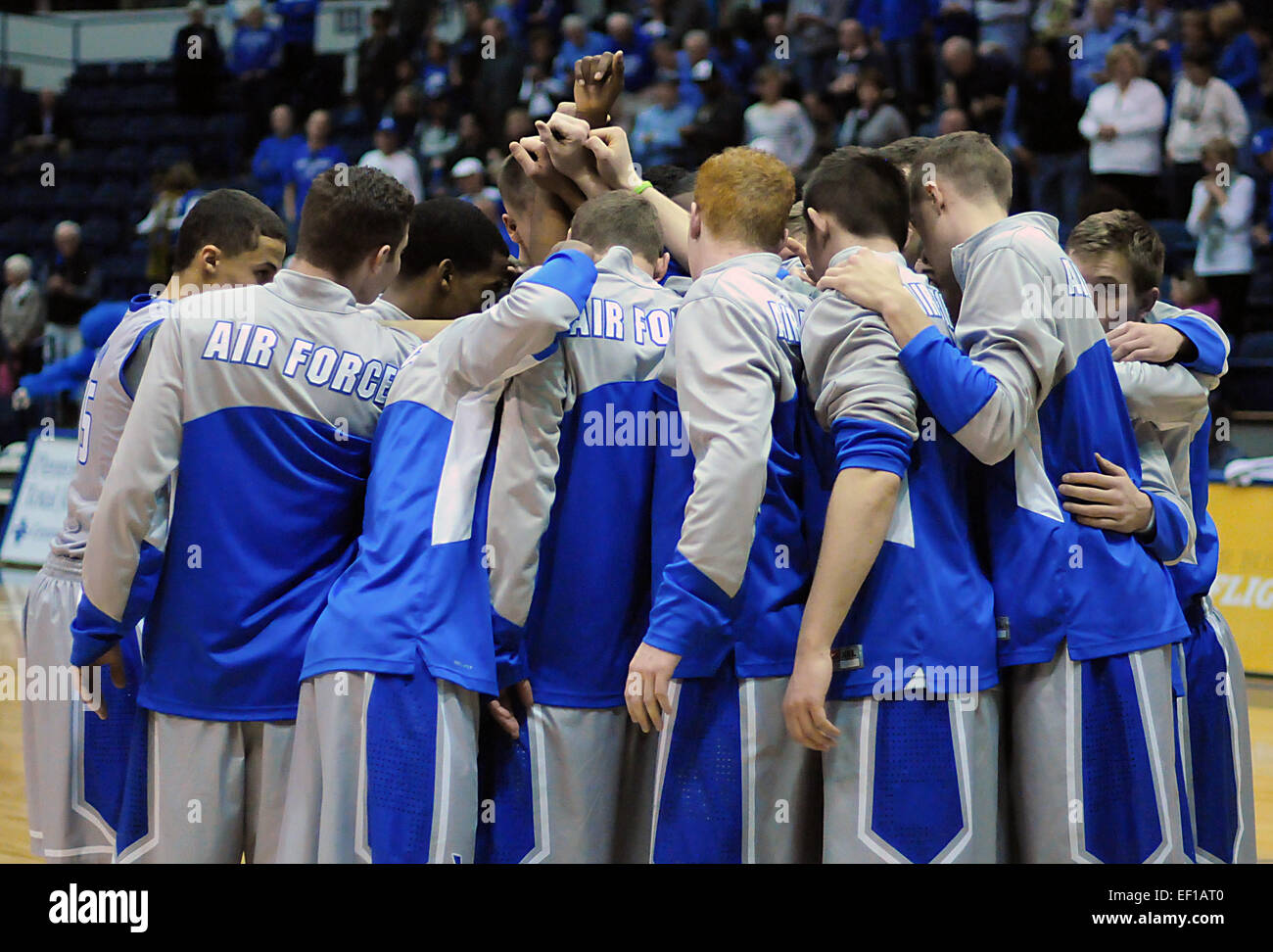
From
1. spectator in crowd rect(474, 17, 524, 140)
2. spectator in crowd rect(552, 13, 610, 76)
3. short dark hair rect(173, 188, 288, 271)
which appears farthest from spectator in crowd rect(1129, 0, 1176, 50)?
short dark hair rect(173, 188, 288, 271)

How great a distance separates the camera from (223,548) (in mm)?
3086

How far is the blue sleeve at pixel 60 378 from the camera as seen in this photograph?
12195mm

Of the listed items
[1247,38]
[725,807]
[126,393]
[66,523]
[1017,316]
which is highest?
[1247,38]

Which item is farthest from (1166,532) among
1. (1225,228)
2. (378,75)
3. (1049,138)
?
(378,75)

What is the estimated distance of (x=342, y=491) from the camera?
3.16m

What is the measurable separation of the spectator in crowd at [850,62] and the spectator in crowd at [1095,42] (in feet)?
5.38

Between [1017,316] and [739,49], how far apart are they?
10.4 meters

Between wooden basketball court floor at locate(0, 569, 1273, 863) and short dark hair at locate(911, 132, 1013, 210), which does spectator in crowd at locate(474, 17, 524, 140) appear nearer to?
wooden basketball court floor at locate(0, 569, 1273, 863)

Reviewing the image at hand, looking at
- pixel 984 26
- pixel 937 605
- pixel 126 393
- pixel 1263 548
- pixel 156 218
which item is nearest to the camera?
pixel 937 605

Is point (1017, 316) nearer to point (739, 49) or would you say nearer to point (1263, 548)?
point (1263, 548)

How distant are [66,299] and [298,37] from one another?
14.4 ft

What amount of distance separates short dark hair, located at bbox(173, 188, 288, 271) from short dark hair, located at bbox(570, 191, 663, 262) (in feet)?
3.18

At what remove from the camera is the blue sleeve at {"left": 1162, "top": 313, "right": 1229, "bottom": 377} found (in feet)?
11.3
